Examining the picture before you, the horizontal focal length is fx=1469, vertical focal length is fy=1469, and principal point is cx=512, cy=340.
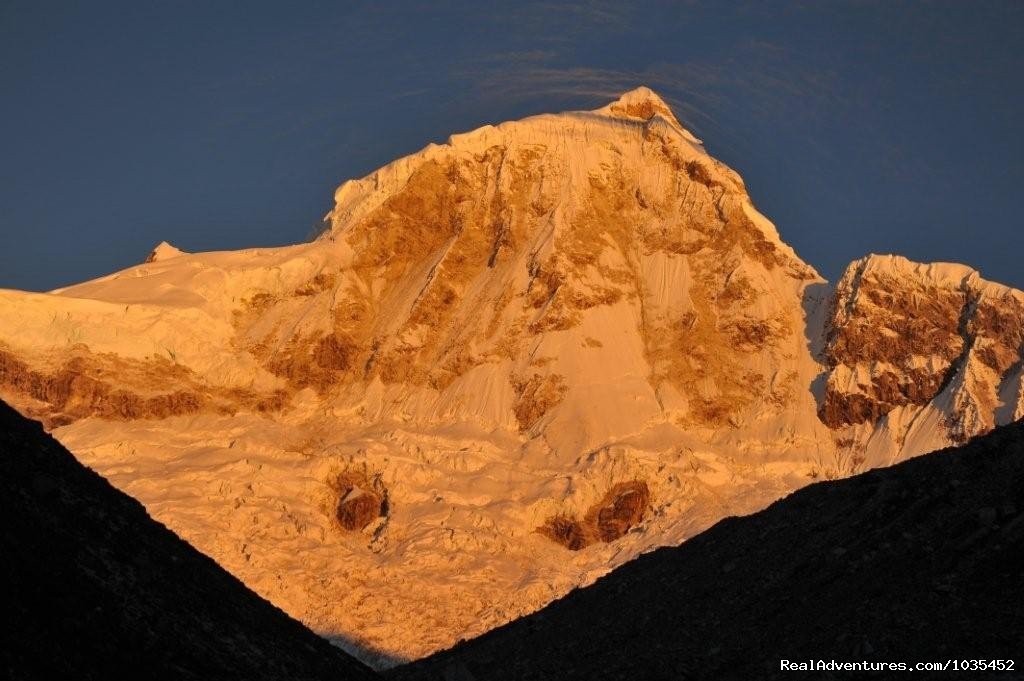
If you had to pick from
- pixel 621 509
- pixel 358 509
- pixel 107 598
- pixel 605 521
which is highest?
pixel 107 598

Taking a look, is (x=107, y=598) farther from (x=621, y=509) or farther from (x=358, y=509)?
(x=621, y=509)

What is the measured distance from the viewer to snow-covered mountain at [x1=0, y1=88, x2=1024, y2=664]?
84500 millimetres

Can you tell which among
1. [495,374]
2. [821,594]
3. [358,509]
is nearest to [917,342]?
[495,374]

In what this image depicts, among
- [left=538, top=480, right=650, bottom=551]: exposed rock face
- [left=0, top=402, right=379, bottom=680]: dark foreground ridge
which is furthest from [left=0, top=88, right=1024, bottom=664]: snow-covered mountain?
[left=0, top=402, right=379, bottom=680]: dark foreground ridge

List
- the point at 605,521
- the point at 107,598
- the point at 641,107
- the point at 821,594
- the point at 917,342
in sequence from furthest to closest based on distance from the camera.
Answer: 1. the point at 641,107
2. the point at 917,342
3. the point at 605,521
4. the point at 821,594
5. the point at 107,598

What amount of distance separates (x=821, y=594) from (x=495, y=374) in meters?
78.0

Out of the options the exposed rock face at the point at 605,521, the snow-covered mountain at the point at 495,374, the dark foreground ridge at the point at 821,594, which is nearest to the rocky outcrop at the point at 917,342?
the snow-covered mountain at the point at 495,374

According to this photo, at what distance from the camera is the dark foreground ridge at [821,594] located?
895 inches

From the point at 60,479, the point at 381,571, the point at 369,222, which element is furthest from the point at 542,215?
the point at 60,479

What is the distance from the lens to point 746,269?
11462 centimetres

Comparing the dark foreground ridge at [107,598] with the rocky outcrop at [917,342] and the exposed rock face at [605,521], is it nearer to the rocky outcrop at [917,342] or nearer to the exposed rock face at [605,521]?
the exposed rock face at [605,521]

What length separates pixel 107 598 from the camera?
1989 cm

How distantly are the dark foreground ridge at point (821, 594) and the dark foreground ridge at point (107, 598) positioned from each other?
6.79m

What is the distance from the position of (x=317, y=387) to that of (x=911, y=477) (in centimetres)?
7891
